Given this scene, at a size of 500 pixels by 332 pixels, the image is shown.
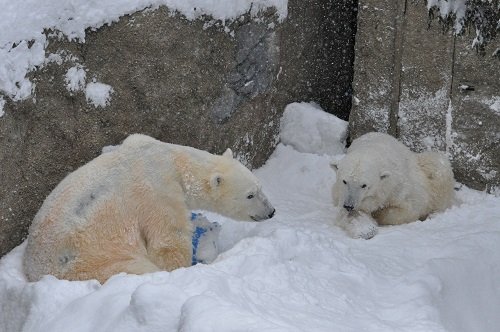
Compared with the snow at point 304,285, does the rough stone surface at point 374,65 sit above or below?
above

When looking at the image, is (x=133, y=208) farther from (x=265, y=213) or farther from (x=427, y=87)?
(x=427, y=87)

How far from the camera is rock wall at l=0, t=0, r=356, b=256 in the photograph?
5.39 m

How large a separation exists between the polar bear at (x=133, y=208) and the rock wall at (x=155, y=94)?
45cm

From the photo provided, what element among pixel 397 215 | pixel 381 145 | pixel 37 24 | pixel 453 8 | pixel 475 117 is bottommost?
pixel 397 215

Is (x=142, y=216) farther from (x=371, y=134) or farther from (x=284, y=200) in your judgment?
(x=371, y=134)

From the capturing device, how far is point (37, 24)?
211 inches

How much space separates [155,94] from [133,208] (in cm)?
121

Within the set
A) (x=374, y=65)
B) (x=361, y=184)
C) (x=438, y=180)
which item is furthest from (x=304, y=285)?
(x=374, y=65)

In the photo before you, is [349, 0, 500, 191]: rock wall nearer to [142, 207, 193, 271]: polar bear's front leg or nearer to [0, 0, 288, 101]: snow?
[0, 0, 288, 101]: snow

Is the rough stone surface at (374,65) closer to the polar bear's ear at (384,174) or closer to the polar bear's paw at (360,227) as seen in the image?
the polar bear's ear at (384,174)

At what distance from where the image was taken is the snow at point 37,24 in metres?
5.22

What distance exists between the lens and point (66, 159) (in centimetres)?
562

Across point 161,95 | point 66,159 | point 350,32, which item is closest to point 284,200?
point 161,95

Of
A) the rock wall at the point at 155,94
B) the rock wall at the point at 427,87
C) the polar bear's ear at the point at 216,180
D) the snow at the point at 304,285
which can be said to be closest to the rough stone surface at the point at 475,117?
the rock wall at the point at 427,87
